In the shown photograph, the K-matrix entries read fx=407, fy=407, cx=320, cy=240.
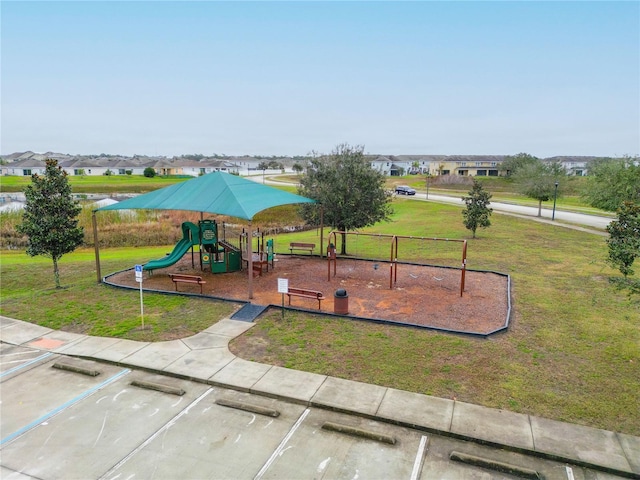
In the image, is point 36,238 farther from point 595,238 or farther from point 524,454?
point 595,238

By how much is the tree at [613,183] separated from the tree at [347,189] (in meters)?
17.7

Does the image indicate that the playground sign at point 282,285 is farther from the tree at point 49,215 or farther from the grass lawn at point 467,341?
the tree at point 49,215

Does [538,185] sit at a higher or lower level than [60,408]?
higher

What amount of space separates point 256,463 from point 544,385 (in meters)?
6.06

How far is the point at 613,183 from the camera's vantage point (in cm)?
2908

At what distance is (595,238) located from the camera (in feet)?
87.2

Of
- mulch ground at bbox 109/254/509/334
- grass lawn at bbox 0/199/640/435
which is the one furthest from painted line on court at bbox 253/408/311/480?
mulch ground at bbox 109/254/509/334

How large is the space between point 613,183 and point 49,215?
1344 inches

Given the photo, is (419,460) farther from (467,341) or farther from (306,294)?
(306,294)

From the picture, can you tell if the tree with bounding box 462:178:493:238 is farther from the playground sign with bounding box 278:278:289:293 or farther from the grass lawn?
the playground sign with bounding box 278:278:289:293

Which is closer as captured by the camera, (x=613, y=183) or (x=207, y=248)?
(x=207, y=248)

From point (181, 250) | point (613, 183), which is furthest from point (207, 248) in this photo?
point (613, 183)

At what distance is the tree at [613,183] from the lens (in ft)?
90.3

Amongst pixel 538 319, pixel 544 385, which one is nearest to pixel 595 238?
pixel 538 319
